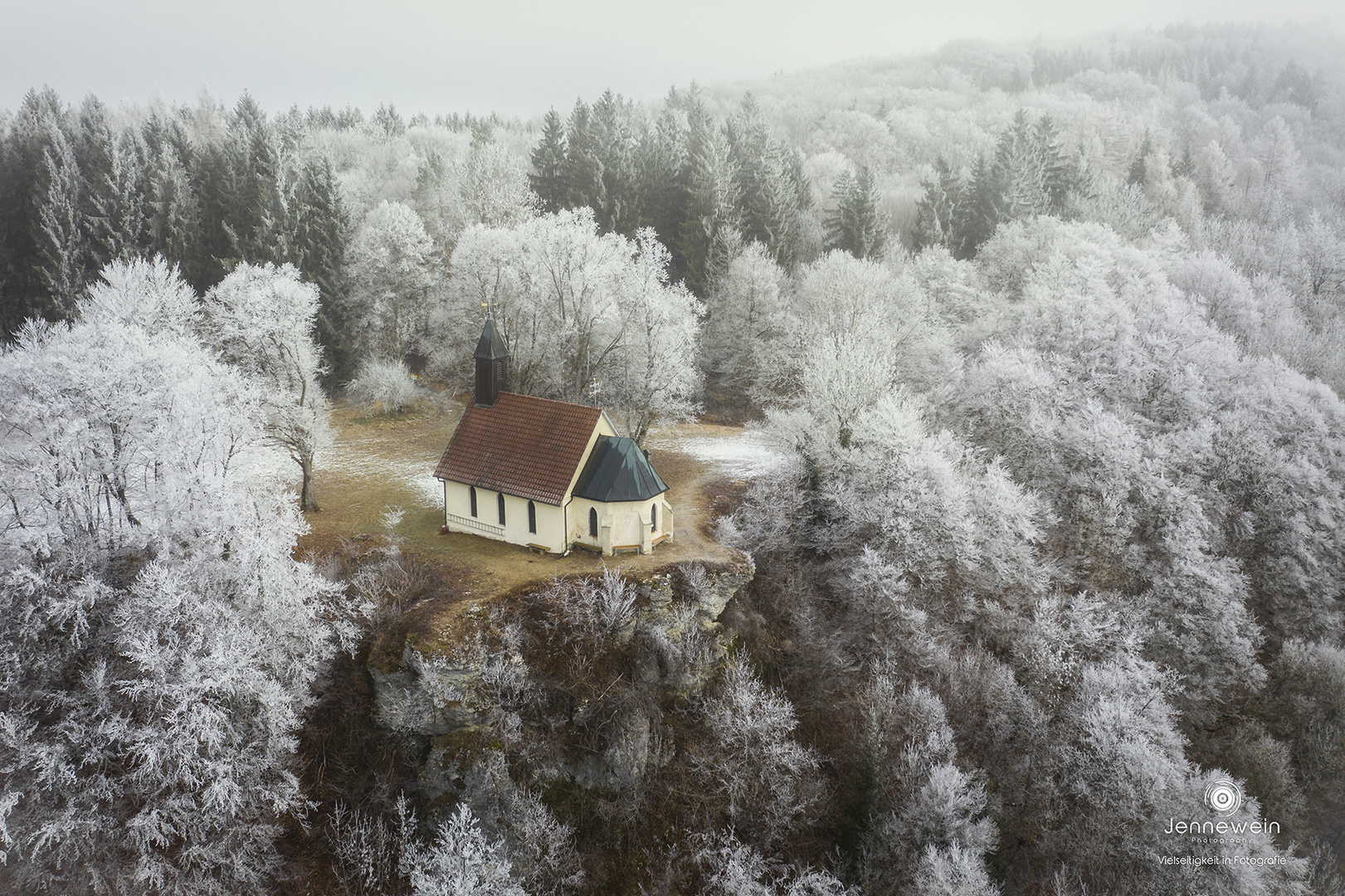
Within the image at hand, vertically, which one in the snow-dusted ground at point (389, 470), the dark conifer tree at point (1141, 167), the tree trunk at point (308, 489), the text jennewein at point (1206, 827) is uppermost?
the dark conifer tree at point (1141, 167)

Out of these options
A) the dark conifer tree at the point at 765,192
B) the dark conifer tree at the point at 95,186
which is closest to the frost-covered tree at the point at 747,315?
the dark conifer tree at the point at 765,192

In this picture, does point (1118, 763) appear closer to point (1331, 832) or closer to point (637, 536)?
point (1331, 832)

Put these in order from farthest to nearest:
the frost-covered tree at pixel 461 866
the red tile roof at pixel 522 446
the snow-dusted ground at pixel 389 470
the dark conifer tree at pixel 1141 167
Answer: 1. the dark conifer tree at pixel 1141 167
2. the snow-dusted ground at pixel 389 470
3. the red tile roof at pixel 522 446
4. the frost-covered tree at pixel 461 866

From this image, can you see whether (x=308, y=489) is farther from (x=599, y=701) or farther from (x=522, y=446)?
(x=599, y=701)

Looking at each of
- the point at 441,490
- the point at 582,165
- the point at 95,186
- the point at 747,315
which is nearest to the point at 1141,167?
the point at 747,315

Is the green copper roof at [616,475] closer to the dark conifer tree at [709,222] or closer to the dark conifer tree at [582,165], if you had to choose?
the dark conifer tree at [709,222]
